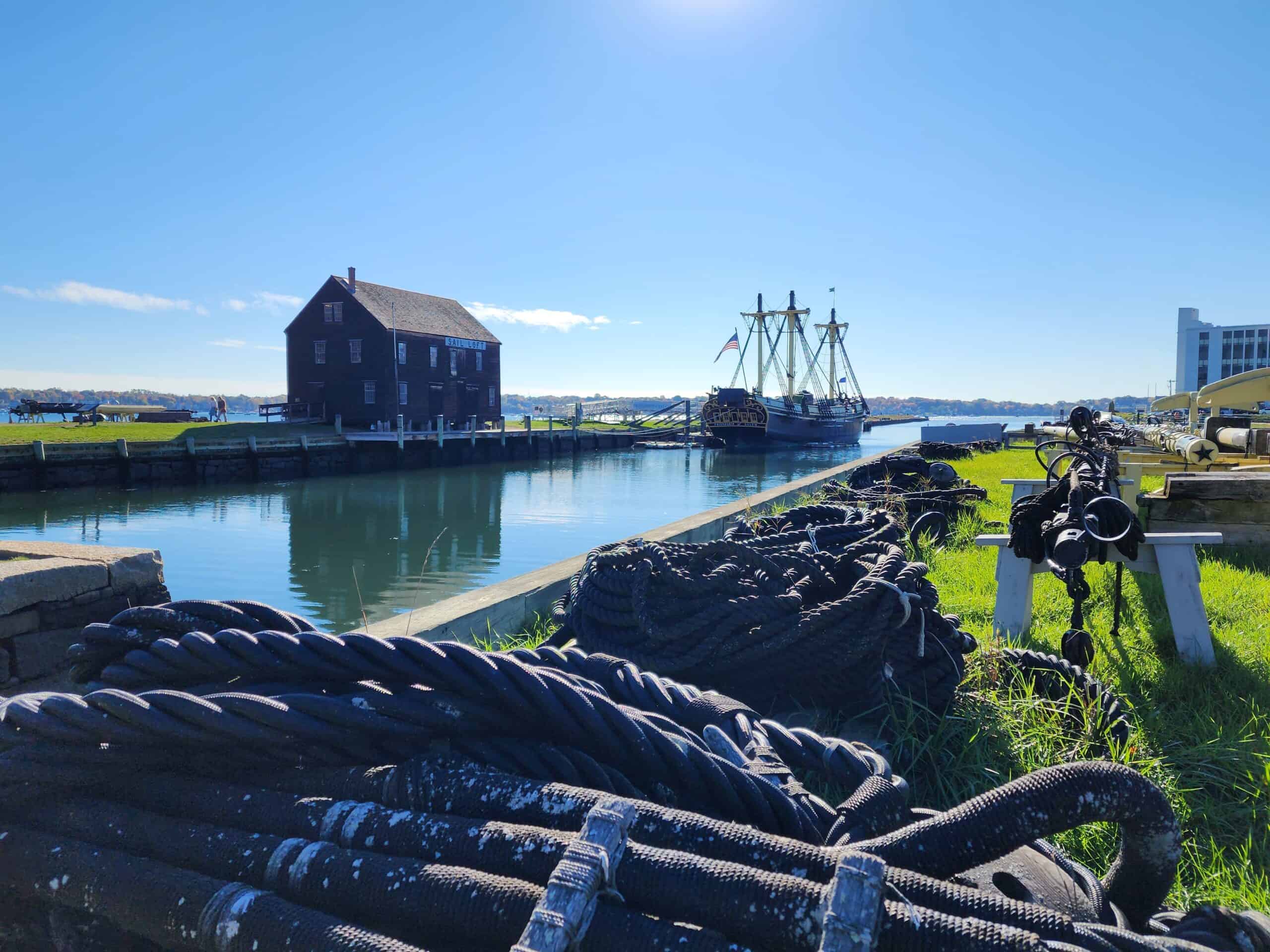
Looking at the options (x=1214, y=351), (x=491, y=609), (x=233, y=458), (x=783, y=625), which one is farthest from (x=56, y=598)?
(x=1214, y=351)

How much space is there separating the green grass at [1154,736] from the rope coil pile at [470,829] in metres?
0.73

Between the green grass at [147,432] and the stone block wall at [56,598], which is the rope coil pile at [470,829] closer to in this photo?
the stone block wall at [56,598]

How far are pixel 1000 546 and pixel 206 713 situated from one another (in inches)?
130

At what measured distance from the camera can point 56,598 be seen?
255 centimetres

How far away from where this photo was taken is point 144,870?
Answer: 3.61ft

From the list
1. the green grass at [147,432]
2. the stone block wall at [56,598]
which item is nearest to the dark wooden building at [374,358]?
the green grass at [147,432]

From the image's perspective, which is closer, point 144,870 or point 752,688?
point 144,870

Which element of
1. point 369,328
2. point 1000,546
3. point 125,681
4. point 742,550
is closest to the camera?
point 125,681

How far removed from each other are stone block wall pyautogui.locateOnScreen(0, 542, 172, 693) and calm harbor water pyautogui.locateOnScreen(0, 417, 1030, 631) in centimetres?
279

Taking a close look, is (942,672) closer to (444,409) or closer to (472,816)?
(472,816)

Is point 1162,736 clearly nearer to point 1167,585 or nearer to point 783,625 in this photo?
point 1167,585

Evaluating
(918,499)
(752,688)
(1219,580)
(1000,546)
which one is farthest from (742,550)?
(918,499)

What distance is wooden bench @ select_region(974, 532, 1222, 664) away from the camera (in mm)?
2939

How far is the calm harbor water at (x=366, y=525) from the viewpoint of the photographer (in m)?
12.9
